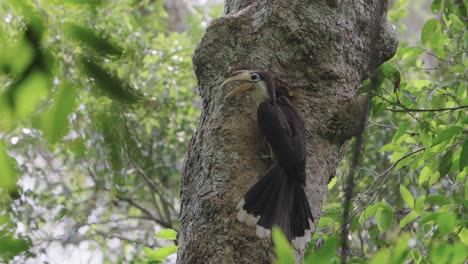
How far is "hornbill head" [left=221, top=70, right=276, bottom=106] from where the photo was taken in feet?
8.20

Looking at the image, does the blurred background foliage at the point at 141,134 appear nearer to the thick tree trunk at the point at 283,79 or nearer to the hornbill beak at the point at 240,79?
the thick tree trunk at the point at 283,79

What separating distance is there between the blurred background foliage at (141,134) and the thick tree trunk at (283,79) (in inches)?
8.6

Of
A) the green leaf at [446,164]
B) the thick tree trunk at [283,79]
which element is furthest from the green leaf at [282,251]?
the green leaf at [446,164]

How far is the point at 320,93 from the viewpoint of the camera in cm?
268

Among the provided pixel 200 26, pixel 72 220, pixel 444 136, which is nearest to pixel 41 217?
pixel 72 220

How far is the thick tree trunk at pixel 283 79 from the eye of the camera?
249cm

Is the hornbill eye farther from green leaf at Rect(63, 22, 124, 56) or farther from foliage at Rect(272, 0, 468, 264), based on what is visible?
green leaf at Rect(63, 22, 124, 56)

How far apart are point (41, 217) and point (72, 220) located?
Result: 0.39 meters

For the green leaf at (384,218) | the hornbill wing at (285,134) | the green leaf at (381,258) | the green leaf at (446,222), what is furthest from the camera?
the green leaf at (384,218)

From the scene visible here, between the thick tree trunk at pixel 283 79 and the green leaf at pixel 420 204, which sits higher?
the thick tree trunk at pixel 283 79

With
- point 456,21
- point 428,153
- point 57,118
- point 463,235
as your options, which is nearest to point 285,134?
point 428,153

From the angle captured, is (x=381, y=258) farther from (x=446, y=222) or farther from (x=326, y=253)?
(x=446, y=222)

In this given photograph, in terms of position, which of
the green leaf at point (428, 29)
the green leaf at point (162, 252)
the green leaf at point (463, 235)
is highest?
the green leaf at point (428, 29)

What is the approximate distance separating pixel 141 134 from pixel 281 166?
124 inches
